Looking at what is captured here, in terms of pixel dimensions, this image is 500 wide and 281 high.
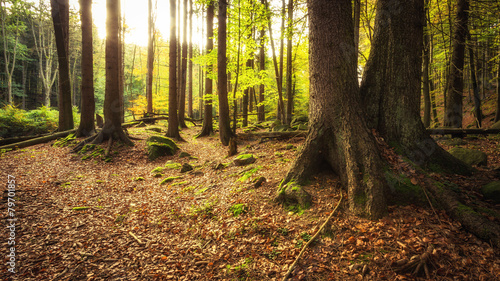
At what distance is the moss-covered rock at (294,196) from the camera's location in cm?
381

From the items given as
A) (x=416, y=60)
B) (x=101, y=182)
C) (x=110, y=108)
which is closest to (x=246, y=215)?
(x=416, y=60)

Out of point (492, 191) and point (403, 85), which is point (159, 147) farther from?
point (492, 191)

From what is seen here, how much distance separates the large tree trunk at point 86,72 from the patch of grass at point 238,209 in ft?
33.7

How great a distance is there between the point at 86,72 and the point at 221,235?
11.3 metres

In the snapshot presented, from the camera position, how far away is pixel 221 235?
379 cm

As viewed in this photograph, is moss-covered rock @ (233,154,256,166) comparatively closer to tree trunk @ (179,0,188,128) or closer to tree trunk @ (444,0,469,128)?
tree trunk @ (444,0,469,128)

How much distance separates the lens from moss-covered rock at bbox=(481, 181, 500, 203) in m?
3.20

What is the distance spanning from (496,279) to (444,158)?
7.96 ft

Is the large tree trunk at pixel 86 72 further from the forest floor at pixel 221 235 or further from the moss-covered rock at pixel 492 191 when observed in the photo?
the moss-covered rock at pixel 492 191

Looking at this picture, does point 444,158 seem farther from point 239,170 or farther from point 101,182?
point 101,182

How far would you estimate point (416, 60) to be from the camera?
13.6ft

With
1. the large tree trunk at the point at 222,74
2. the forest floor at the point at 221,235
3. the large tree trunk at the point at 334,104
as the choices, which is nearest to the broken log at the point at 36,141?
the forest floor at the point at 221,235

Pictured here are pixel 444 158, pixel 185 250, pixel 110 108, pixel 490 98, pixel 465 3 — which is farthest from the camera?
pixel 490 98

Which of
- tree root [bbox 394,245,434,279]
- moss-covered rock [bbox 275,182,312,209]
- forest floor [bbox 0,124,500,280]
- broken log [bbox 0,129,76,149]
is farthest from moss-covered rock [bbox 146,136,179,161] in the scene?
tree root [bbox 394,245,434,279]
